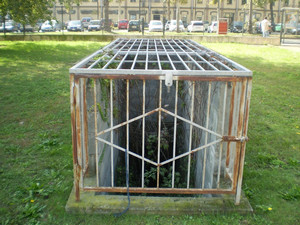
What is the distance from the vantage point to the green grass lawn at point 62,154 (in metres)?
3.37

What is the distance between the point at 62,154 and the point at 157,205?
221 centimetres

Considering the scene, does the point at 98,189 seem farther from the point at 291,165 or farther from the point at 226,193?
the point at 291,165

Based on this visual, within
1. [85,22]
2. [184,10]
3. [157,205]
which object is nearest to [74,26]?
[85,22]

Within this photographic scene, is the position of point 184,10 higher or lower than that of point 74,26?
higher

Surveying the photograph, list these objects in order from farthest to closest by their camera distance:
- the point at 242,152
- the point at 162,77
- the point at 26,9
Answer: the point at 26,9
the point at 242,152
the point at 162,77

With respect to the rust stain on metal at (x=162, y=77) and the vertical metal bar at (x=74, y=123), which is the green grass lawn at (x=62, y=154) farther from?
the rust stain on metal at (x=162, y=77)

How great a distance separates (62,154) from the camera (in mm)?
5020

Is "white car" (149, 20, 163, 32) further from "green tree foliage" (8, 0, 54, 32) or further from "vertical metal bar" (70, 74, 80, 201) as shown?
"vertical metal bar" (70, 74, 80, 201)

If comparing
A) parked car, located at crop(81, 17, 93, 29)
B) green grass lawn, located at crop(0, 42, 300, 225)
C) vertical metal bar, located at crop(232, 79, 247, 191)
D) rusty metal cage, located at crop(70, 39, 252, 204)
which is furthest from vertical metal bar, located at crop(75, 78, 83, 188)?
parked car, located at crop(81, 17, 93, 29)

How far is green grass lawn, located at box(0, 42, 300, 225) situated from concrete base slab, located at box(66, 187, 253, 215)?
3.1 inches

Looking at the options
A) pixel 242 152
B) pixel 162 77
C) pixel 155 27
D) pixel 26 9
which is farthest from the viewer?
pixel 155 27

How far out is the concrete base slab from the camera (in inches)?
133

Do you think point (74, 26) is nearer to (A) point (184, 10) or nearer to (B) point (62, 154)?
(A) point (184, 10)

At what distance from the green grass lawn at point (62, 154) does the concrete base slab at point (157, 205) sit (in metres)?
0.08
